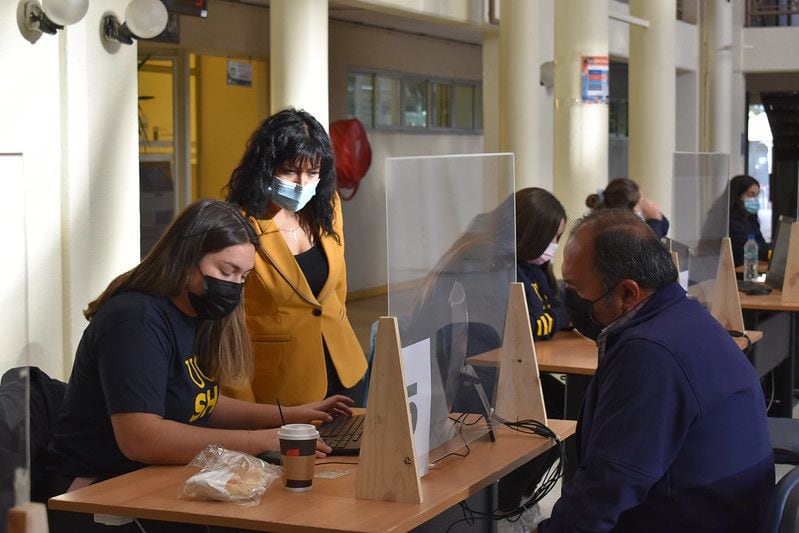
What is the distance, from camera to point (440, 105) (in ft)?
42.8

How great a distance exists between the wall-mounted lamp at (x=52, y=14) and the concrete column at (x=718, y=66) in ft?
36.4

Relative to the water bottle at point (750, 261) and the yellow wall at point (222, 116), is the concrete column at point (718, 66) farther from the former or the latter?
the water bottle at point (750, 261)

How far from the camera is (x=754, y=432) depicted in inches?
94.7

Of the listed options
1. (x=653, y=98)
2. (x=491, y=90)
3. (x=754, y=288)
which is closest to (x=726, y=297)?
(x=754, y=288)

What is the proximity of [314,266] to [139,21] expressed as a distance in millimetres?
1888

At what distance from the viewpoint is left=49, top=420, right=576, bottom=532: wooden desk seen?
235cm

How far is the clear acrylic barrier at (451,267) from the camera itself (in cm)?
250

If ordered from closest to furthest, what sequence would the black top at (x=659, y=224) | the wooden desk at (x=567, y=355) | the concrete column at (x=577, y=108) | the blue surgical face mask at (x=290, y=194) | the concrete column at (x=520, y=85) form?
1. the blue surgical face mask at (x=290, y=194)
2. the wooden desk at (x=567, y=355)
3. the black top at (x=659, y=224)
4. the concrete column at (x=577, y=108)
5. the concrete column at (x=520, y=85)

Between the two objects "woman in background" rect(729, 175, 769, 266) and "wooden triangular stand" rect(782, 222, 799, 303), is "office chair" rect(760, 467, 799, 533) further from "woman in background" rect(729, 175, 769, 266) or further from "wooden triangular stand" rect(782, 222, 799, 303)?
"woman in background" rect(729, 175, 769, 266)

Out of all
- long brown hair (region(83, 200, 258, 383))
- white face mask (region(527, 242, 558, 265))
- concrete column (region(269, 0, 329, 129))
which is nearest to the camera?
long brown hair (region(83, 200, 258, 383))

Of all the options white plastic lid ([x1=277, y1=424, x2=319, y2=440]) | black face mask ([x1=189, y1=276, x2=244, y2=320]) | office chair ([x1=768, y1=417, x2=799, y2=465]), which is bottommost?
office chair ([x1=768, y1=417, x2=799, y2=465])

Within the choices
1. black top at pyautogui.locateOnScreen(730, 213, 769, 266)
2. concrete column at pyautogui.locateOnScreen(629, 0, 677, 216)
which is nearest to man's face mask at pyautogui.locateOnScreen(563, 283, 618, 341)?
black top at pyautogui.locateOnScreen(730, 213, 769, 266)

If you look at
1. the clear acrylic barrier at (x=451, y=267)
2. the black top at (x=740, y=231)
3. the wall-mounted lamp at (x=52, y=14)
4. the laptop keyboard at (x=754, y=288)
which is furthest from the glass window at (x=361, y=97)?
the clear acrylic barrier at (x=451, y=267)

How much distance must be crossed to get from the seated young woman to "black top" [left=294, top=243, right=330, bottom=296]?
0.62m
